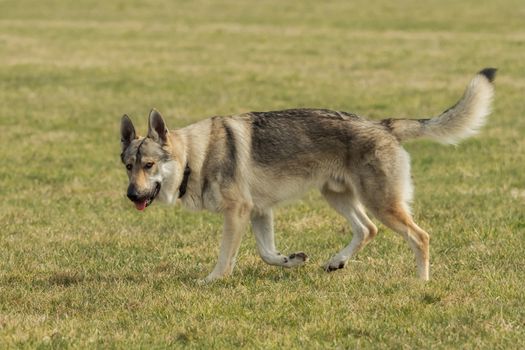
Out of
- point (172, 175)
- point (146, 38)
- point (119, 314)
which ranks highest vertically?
point (172, 175)

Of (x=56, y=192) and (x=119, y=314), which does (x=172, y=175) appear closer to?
(x=119, y=314)

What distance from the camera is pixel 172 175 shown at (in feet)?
26.3

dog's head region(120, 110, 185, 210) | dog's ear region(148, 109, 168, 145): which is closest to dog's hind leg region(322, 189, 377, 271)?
dog's head region(120, 110, 185, 210)

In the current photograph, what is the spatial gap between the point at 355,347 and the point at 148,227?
15.5 ft

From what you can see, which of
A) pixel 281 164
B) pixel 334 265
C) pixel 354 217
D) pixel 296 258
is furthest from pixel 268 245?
pixel 354 217

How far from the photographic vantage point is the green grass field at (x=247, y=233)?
6.68 metres

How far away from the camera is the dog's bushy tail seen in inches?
328

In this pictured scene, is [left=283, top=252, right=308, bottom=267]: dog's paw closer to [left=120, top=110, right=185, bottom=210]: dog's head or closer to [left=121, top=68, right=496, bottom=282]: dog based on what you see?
[left=121, top=68, right=496, bottom=282]: dog

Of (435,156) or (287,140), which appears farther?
(435,156)

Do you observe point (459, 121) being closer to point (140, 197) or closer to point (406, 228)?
point (406, 228)

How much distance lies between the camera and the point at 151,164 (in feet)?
26.0

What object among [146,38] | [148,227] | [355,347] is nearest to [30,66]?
[146,38]

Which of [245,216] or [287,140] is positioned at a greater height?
[287,140]

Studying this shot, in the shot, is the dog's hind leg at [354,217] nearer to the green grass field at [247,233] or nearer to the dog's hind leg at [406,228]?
the green grass field at [247,233]
